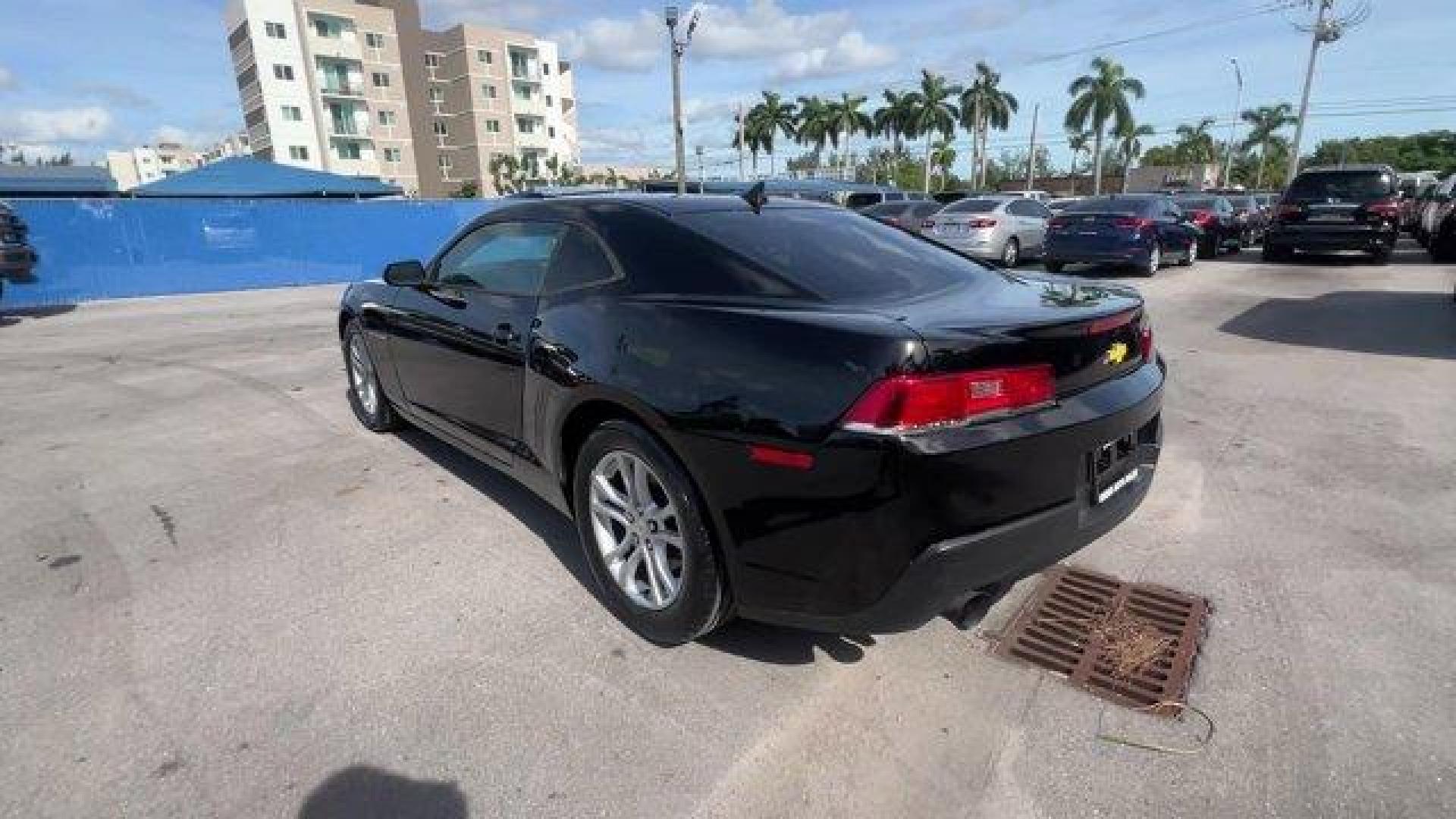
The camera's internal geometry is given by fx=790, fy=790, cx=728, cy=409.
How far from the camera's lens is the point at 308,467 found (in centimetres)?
463

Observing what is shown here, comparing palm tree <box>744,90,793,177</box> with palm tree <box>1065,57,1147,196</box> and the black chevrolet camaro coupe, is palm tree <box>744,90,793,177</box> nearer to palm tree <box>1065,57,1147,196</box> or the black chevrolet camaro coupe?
palm tree <box>1065,57,1147,196</box>

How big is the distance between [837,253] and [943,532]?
1295 mm

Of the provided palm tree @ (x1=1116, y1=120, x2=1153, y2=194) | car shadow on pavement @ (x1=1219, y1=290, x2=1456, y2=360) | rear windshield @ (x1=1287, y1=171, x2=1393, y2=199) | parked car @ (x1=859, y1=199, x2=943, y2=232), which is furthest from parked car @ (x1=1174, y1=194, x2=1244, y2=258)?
palm tree @ (x1=1116, y1=120, x2=1153, y2=194)

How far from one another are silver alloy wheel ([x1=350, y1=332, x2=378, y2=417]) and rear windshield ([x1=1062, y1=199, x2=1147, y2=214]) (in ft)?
38.4

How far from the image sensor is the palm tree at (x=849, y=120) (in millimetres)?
68688

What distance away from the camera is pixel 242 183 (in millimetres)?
21734

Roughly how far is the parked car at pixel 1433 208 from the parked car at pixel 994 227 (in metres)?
7.15

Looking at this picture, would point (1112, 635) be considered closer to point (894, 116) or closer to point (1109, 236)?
point (1109, 236)

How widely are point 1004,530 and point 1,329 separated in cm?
1439

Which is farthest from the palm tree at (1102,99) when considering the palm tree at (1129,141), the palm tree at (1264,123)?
the palm tree at (1264,123)

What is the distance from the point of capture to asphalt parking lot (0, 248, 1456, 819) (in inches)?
82.1

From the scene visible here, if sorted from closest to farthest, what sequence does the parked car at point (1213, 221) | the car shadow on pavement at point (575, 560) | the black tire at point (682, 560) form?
the black tire at point (682, 560) → the car shadow on pavement at point (575, 560) → the parked car at point (1213, 221)

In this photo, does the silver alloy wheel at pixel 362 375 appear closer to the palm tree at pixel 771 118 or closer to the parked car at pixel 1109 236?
the parked car at pixel 1109 236

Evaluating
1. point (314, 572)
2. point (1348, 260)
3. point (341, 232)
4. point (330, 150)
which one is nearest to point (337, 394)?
point (314, 572)
